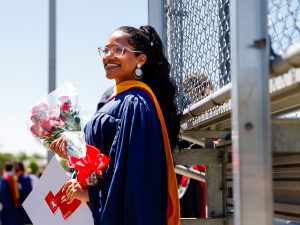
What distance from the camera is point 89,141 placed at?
2715 mm

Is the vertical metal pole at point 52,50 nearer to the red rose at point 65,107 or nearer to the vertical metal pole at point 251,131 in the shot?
the red rose at point 65,107

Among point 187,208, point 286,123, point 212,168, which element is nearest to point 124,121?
point 212,168

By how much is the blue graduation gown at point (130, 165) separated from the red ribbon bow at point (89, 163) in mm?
32

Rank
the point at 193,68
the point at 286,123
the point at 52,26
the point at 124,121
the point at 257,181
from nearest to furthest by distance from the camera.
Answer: the point at 257,181 < the point at 286,123 < the point at 124,121 < the point at 193,68 < the point at 52,26

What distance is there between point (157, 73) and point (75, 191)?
68 cm

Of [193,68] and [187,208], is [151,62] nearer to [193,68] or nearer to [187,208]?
[193,68]

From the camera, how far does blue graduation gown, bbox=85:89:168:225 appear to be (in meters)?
2.44

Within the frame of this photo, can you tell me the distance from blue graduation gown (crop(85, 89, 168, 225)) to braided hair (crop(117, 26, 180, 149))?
0.22 metres

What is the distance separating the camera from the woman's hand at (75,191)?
8.70 feet

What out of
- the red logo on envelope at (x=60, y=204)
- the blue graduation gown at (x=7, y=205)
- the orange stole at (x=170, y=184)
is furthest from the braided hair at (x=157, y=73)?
the blue graduation gown at (x=7, y=205)

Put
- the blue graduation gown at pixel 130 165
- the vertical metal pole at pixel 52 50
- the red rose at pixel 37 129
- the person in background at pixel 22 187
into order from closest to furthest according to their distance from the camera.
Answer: the blue graduation gown at pixel 130 165 → the red rose at pixel 37 129 → the vertical metal pole at pixel 52 50 → the person in background at pixel 22 187

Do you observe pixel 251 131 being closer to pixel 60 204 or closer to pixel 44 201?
pixel 60 204

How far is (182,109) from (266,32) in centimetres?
168

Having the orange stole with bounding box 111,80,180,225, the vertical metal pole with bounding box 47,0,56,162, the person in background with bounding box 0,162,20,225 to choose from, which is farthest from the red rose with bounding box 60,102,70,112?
the person in background with bounding box 0,162,20,225
